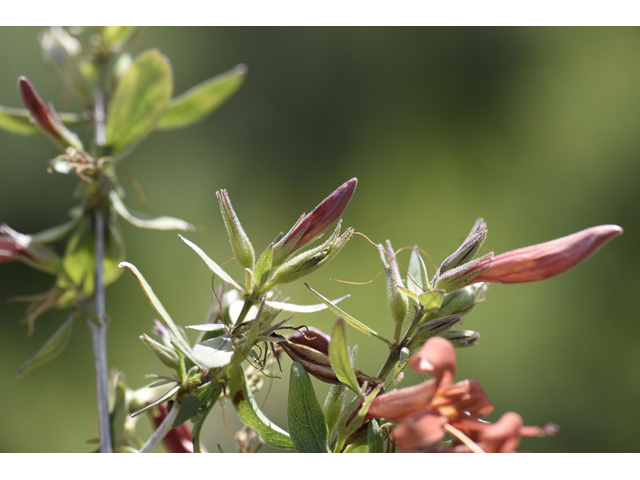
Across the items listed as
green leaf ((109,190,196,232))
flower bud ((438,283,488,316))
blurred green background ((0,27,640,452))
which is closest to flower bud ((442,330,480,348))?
flower bud ((438,283,488,316))

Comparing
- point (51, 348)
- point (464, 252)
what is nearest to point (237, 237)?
point (464, 252)

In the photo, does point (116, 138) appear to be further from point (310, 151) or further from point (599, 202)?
point (599, 202)

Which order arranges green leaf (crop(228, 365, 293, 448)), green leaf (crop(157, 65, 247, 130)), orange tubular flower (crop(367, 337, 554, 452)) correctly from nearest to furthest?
orange tubular flower (crop(367, 337, 554, 452)) < green leaf (crop(228, 365, 293, 448)) < green leaf (crop(157, 65, 247, 130))

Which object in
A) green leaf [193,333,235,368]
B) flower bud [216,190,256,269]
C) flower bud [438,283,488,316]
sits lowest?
green leaf [193,333,235,368]

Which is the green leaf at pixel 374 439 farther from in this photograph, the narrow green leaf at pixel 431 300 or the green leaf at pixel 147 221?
the green leaf at pixel 147 221

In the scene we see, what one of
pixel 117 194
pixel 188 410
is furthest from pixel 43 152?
pixel 188 410

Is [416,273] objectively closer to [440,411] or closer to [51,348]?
[440,411]

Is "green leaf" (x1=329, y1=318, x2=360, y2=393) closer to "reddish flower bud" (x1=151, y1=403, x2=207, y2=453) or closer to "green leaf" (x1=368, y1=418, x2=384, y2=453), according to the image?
"green leaf" (x1=368, y1=418, x2=384, y2=453)
